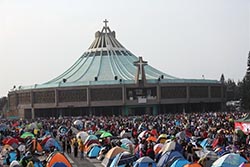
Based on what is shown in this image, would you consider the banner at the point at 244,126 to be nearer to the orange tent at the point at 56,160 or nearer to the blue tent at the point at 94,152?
the blue tent at the point at 94,152

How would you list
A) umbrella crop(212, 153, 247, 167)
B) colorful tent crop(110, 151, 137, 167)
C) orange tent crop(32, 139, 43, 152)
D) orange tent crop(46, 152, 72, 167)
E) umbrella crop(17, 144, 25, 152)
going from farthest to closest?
orange tent crop(32, 139, 43, 152) → umbrella crop(17, 144, 25, 152) → colorful tent crop(110, 151, 137, 167) → orange tent crop(46, 152, 72, 167) → umbrella crop(212, 153, 247, 167)

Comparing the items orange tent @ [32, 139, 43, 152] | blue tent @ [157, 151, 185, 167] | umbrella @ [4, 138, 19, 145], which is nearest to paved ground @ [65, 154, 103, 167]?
orange tent @ [32, 139, 43, 152]

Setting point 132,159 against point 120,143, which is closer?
point 132,159

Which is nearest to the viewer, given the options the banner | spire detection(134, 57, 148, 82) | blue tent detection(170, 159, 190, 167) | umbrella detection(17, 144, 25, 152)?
blue tent detection(170, 159, 190, 167)

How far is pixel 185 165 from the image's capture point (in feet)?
47.9

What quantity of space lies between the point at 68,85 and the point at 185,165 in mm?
60571

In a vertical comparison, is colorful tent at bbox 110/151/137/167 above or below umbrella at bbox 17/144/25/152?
below

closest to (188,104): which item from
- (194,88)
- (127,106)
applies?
(194,88)

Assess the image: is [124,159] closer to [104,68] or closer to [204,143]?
[204,143]

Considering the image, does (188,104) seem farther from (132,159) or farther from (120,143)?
(132,159)

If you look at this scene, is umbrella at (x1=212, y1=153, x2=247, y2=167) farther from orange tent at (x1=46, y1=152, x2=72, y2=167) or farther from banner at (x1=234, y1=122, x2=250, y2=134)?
banner at (x1=234, y1=122, x2=250, y2=134)

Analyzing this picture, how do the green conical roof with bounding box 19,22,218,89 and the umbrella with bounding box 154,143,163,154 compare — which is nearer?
the umbrella with bounding box 154,143,163,154

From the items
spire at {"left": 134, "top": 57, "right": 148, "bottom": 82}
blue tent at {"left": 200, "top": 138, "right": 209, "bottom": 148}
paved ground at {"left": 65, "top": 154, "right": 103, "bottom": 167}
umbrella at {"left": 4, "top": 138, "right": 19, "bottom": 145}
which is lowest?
paved ground at {"left": 65, "top": 154, "right": 103, "bottom": 167}

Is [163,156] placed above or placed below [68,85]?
below
